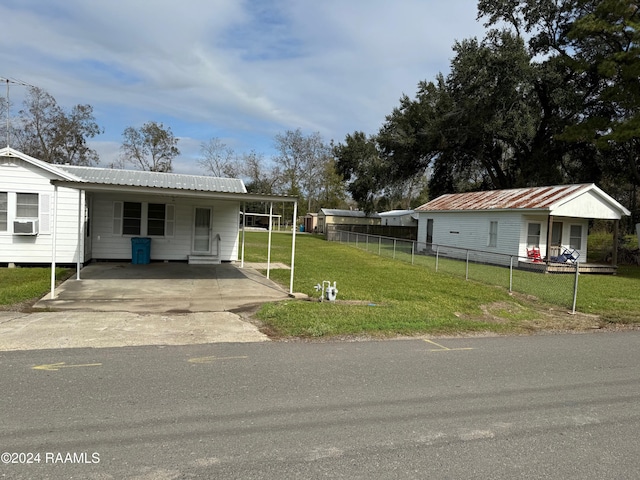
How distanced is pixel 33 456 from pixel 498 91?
30.2 meters

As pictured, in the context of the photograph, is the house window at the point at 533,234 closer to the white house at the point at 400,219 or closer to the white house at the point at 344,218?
the white house at the point at 400,219

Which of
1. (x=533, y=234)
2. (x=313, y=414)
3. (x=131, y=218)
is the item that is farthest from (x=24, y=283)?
(x=533, y=234)

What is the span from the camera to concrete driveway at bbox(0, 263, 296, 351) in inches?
266

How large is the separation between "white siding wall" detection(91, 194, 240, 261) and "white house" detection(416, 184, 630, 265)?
8.25 metres

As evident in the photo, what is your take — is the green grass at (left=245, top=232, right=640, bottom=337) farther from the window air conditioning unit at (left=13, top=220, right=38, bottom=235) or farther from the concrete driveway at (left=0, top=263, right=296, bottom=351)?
the window air conditioning unit at (left=13, top=220, right=38, bottom=235)

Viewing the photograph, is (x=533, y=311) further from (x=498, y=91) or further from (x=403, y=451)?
(x=498, y=91)

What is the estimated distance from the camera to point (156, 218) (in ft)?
54.4

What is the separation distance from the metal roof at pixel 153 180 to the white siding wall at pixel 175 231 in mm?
575

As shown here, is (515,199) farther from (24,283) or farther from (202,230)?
(24,283)

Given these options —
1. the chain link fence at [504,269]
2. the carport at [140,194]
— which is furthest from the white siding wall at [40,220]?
the chain link fence at [504,269]

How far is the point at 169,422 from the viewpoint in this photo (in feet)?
12.8

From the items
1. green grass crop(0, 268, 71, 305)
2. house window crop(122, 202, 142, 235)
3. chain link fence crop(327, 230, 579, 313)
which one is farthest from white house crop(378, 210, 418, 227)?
green grass crop(0, 268, 71, 305)

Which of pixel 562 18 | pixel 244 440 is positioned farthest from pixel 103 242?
pixel 562 18

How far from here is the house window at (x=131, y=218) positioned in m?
16.3
